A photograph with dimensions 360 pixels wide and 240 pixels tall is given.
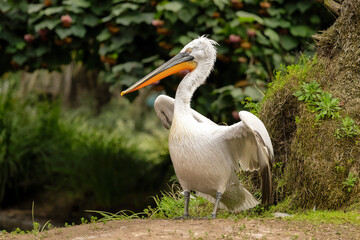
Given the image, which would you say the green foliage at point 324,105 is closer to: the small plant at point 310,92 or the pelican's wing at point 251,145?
the small plant at point 310,92

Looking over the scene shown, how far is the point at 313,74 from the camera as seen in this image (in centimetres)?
507

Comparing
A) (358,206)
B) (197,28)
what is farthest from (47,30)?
(358,206)

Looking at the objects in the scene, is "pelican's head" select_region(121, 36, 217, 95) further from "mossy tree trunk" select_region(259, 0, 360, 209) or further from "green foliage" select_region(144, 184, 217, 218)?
"green foliage" select_region(144, 184, 217, 218)

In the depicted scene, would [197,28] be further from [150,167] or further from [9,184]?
[9,184]

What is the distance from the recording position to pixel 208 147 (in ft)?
14.2

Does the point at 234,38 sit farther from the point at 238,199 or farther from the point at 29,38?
the point at 29,38

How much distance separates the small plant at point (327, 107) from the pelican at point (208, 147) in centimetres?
82

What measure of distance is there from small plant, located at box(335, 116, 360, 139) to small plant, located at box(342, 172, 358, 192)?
0.34 m

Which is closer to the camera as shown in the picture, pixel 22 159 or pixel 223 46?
pixel 223 46

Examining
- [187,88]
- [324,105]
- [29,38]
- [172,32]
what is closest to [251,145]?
A: [187,88]

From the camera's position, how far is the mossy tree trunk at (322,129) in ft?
15.2

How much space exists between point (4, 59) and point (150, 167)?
3.22m

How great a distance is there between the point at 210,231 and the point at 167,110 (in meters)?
1.67

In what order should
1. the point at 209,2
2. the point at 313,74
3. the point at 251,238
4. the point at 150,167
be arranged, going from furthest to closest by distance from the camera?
the point at 150,167 → the point at 209,2 → the point at 313,74 → the point at 251,238
